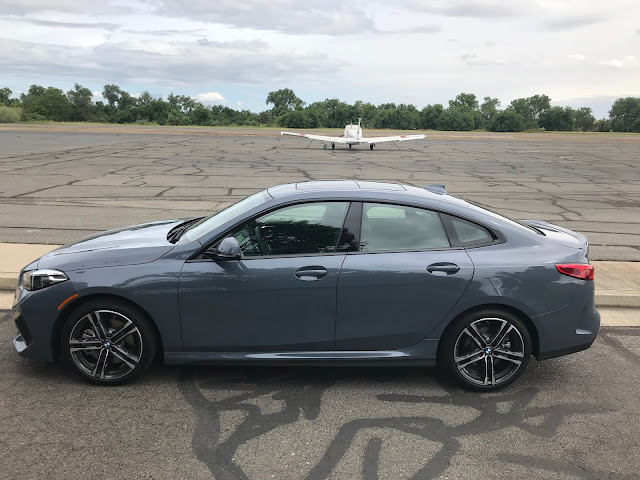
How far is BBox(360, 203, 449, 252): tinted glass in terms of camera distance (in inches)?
156

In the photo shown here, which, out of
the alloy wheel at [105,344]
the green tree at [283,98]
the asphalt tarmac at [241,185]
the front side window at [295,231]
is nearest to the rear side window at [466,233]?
the front side window at [295,231]

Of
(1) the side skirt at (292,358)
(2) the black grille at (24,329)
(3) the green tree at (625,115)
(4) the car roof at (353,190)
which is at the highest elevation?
(3) the green tree at (625,115)

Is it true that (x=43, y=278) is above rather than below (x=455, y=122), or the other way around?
below

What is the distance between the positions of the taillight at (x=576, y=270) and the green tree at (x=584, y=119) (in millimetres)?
123234

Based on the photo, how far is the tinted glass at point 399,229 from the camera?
13.0 ft

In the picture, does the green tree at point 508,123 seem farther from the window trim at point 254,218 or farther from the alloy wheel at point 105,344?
the alloy wheel at point 105,344

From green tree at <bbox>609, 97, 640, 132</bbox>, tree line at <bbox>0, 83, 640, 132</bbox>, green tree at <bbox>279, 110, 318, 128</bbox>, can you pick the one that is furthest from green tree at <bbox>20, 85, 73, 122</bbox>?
green tree at <bbox>609, 97, 640, 132</bbox>

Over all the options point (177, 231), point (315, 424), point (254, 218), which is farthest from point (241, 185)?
point (315, 424)

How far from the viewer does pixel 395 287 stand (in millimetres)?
3842

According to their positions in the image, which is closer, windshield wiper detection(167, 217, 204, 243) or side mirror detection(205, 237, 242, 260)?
side mirror detection(205, 237, 242, 260)

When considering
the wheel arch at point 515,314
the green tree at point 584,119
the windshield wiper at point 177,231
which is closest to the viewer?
the wheel arch at point 515,314

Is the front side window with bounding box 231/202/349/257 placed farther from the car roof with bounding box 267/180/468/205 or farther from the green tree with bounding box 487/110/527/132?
the green tree with bounding box 487/110/527/132

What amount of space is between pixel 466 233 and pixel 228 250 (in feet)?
5.95

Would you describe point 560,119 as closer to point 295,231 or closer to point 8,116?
point 8,116
